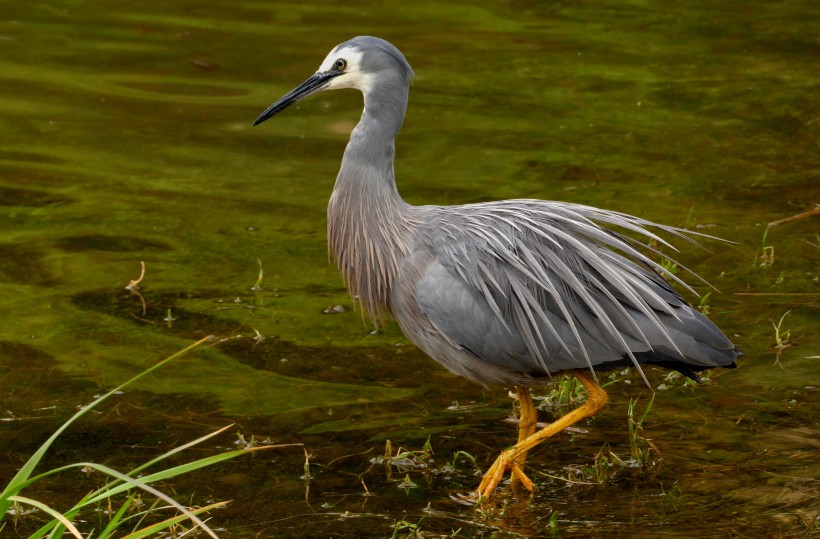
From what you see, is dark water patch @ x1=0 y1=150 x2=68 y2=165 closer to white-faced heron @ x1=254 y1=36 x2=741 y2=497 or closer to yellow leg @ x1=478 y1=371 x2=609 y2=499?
white-faced heron @ x1=254 y1=36 x2=741 y2=497

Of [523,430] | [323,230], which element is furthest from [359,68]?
[323,230]

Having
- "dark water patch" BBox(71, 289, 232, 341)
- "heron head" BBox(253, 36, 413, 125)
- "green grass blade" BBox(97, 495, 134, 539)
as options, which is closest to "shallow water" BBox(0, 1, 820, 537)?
"dark water patch" BBox(71, 289, 232, 341)

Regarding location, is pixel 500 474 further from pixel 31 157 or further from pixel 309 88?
pixel 31 157

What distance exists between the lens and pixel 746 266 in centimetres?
771

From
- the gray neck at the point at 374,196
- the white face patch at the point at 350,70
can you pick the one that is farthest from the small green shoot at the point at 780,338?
the white face patch at the point at 350,70

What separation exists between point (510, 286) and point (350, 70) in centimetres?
137

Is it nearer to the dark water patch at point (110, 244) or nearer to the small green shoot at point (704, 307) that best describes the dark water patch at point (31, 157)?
the dark water patch at point (110, 244)

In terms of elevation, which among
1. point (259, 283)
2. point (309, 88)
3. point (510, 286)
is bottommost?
point (259, 283)

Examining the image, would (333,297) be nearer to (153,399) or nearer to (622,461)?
(153,399)

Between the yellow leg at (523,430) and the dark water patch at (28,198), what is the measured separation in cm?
454

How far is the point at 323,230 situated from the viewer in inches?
337

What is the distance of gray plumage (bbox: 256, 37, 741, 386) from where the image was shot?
18.0ft

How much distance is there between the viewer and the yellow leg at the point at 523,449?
5336 mm

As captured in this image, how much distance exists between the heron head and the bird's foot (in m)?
1.92
